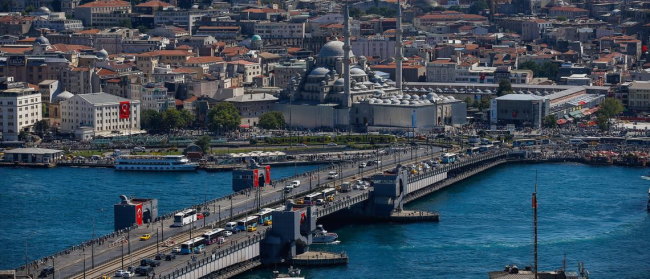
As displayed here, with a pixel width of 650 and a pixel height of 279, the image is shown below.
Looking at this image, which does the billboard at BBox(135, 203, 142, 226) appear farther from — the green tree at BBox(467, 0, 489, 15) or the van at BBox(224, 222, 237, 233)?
the green tree at BBox(467, 0, 489, 15)

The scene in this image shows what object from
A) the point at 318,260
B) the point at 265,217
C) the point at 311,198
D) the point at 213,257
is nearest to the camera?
the point at 213,257

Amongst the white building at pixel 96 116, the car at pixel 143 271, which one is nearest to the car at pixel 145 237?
the car at pixel 143 271

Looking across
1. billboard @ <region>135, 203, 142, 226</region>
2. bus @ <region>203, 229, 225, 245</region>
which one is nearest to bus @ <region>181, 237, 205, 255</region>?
bus @ <region>203, 229, 225, 245</region>

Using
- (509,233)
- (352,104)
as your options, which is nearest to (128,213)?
(509,233)

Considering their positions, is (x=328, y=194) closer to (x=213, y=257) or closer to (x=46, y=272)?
(x=213, y=257)

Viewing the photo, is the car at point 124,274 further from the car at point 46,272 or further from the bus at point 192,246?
the bus at point 192,246

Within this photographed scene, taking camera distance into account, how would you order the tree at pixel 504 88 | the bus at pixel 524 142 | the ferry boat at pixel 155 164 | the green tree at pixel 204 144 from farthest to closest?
the tree at pixel 504 88 < the bus at pixel 524 142 < the green tree at pixel 204 144 < the ferry boat at pixel 155 164
